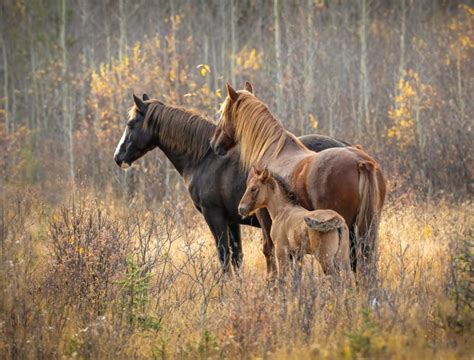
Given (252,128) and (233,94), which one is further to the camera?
(233,94)

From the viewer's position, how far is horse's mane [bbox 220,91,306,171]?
754 cm

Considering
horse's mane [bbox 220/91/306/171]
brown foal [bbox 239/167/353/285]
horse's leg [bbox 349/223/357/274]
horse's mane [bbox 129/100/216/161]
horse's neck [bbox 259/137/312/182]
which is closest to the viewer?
brown foal [bbox 239/167/353/285]

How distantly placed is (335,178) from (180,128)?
→ 9.03ft

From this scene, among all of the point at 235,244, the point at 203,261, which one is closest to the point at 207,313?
the point at 235,244

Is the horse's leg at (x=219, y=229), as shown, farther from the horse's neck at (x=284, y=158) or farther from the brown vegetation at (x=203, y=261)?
the horse's neck at (x=284, y=158)

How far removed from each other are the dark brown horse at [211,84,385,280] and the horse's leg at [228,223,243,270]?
1196mm

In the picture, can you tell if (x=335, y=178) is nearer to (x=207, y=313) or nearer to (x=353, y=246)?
(x=353, y=246)

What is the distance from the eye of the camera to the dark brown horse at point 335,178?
6562 mm

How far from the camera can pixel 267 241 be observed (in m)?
7.61

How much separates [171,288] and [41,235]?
2.45 metres

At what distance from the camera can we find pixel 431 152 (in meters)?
14.5

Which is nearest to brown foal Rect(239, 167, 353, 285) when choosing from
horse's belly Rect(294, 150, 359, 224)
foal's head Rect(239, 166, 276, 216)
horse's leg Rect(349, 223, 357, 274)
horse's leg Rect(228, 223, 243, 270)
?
foal's head Rect(239, 166, 276, 216)

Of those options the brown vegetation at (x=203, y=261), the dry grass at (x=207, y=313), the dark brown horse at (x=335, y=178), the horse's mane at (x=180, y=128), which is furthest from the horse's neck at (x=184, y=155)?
the dry grass at (x=207, y=313)

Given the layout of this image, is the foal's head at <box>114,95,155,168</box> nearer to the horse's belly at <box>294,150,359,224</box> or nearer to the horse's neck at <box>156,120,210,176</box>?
the horse's neck at <box>156,120,210,176</box>
